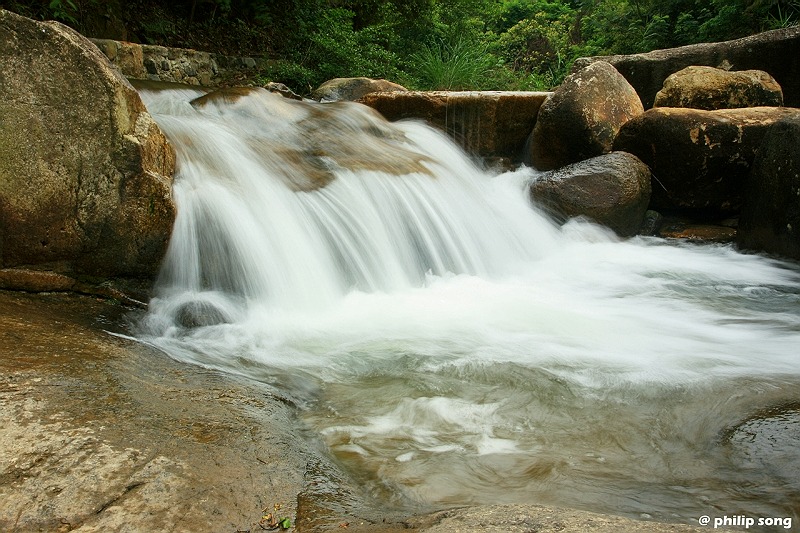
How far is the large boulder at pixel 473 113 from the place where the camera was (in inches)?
313

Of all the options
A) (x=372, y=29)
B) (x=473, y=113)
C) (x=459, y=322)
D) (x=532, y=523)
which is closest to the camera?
(x=532, y=523)

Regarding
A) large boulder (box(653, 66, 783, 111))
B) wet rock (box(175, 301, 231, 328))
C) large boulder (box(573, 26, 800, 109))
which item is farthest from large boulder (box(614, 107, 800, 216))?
wet rock (box(175, 301, 231, 328))

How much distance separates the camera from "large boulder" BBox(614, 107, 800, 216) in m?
6.62

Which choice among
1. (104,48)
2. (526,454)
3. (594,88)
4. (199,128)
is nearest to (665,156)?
(594,88)

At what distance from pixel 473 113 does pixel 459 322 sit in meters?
4.35

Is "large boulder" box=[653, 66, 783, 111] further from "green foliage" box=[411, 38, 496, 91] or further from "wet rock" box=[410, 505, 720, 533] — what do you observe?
"wet rock" box=[410, 505, 720, 533]

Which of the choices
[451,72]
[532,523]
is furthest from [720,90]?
[532,523]

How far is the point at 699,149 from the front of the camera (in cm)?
676

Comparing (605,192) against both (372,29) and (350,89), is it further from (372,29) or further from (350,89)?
(372,29)

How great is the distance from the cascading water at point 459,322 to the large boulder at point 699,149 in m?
0.72

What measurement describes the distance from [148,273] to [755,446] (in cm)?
354

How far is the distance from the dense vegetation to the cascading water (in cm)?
392

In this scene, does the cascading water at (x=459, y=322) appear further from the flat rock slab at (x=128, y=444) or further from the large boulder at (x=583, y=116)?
the large boulder at (x=583, y=116)

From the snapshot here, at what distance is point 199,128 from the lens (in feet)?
18.4
